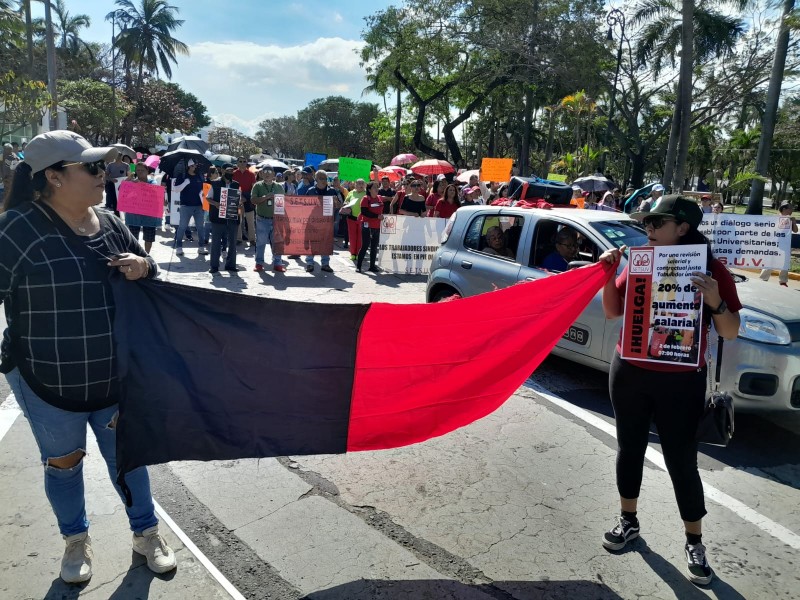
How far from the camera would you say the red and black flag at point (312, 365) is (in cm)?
279

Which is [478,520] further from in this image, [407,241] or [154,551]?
[407,241]

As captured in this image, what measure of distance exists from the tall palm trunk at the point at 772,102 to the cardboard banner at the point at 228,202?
1575 cm

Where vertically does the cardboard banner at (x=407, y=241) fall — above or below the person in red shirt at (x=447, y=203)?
below

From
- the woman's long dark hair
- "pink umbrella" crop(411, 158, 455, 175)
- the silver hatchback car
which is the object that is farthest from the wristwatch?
"pink umbrella" crop(411, 158, 455, 175)

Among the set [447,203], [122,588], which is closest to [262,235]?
[447,203]

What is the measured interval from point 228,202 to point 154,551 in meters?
8.44

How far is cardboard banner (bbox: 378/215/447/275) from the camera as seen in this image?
1235 cm

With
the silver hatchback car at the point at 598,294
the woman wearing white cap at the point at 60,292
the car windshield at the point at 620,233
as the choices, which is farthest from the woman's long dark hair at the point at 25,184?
the car windshield at the point at 620,233

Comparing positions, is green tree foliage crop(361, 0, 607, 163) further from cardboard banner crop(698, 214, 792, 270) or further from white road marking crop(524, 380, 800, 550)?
white road marking crop(524, 380, 800, 550)

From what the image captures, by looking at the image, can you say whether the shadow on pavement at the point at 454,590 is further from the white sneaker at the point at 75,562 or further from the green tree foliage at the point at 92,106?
the green tree foliage at the point at 92,106

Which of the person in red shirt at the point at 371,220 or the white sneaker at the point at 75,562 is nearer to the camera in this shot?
the white sneaker at the point at 75,562

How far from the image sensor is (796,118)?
32.6 m

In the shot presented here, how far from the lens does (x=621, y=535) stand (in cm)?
338

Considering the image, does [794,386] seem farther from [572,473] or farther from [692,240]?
[692,240]
